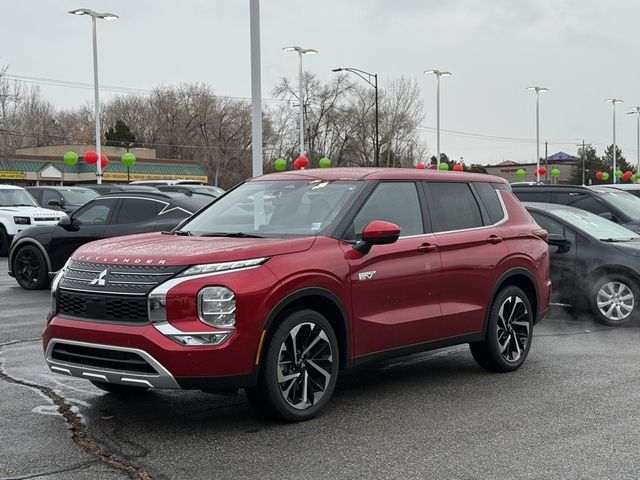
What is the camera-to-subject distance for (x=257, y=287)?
534 centimetres

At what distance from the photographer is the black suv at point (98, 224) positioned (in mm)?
13188

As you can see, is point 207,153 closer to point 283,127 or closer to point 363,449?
point 283,127

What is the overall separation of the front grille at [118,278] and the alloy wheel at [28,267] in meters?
8.60

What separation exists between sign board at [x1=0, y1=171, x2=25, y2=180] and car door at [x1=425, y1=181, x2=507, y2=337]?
193 ft

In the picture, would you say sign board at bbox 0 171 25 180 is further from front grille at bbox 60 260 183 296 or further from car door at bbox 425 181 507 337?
front grille at bbox 60 260 183 296

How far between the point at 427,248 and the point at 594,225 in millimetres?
5179

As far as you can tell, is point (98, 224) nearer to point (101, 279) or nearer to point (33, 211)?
point (33, 211)

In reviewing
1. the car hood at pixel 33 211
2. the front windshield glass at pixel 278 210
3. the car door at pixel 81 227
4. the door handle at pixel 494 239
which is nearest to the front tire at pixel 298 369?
the front windshield glass at pixel 278 210

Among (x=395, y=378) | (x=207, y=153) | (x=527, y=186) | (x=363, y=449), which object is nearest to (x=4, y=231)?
(x=527, y=186)

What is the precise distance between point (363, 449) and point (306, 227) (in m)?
1.74

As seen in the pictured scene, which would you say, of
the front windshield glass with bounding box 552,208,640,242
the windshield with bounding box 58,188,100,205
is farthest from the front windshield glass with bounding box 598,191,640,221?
the windshield with bounding box 58,188,100,205

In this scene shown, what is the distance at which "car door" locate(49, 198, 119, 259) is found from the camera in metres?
13.3

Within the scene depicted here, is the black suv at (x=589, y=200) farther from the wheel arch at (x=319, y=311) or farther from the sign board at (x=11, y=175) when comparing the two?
the sign board at (x=11, y=175)

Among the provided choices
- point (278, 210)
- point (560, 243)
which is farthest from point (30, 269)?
point (278, 210)
